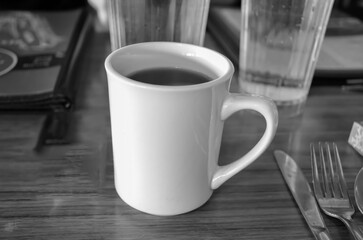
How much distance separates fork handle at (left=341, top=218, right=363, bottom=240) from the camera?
1.13 ft

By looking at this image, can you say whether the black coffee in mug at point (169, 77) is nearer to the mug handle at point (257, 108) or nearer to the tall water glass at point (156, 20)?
the mug handle at point (257, 108)

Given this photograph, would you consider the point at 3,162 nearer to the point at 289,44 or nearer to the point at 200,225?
the point at 200,225

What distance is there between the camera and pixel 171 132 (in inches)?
13.4

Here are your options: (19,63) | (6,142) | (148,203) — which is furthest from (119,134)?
(19,63)

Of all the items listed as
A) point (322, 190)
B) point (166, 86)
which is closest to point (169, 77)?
point (166, 86)

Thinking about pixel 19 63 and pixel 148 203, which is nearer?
pixel 148 203

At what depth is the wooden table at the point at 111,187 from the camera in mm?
361

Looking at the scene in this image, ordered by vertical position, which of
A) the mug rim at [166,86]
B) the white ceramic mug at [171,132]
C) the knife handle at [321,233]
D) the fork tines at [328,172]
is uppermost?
the mug rim at [166,86]

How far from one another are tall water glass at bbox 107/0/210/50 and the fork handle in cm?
32

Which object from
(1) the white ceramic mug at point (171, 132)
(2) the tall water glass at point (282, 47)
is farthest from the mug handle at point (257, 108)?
(2) the tall water glass at point (282, 47)

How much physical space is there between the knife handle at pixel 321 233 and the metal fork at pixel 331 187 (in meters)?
0.02

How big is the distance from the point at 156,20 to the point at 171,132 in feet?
0.83

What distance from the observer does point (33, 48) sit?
0.66 meters

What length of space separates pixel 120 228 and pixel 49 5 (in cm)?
69
